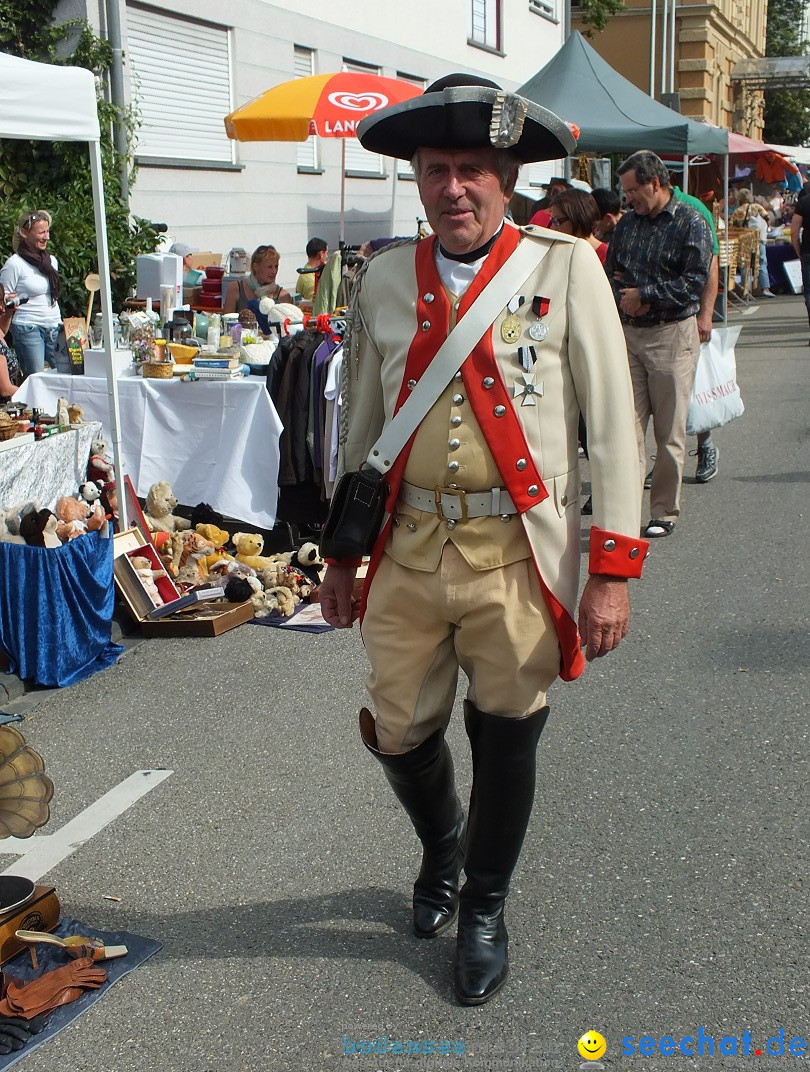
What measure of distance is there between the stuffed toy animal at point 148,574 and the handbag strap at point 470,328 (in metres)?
3.38

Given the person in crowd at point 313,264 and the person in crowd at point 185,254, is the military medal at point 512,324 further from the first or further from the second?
the person in crowd at point 313,264

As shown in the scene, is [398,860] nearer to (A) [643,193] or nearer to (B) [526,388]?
(B) [526,388]

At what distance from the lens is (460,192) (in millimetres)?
2570

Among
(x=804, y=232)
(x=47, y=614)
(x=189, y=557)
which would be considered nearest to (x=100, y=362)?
(x=189, y=557)

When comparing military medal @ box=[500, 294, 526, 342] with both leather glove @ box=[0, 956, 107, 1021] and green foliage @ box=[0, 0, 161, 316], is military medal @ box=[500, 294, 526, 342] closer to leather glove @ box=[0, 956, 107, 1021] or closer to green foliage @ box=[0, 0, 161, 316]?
leather glove @ box=[0, 956, 107, 1021]

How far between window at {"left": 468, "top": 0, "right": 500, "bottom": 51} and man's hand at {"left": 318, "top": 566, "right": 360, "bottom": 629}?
19821mm

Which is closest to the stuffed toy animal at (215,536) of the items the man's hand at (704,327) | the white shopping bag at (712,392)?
the white shopping bag at (712,392)

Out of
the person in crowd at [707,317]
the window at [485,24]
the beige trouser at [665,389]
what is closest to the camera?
the beige trouser at [665,389]

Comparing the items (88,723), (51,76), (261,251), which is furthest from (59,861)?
(261,251)

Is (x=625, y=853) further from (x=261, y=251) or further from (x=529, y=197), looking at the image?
(x=529, y=197)

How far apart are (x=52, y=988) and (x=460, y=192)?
2.04 metres

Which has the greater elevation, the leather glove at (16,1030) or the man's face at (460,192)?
the man's face at (460,192)

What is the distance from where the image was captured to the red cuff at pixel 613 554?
264 centimetres

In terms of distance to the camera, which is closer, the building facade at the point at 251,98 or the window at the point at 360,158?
the building facade at the point at 251,98
